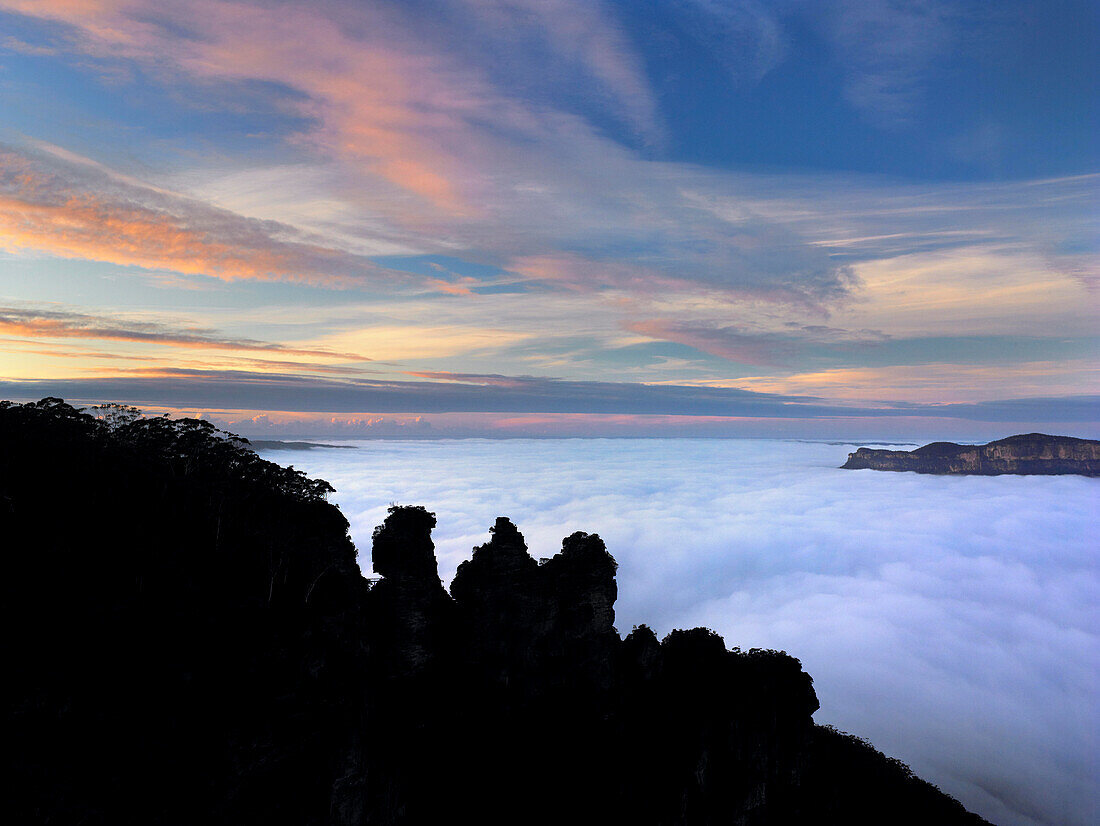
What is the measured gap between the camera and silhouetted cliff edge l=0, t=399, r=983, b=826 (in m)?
30.7

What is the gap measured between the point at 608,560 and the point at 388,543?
2373 cm

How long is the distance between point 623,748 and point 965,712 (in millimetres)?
175828

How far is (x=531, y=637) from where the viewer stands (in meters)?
55.1

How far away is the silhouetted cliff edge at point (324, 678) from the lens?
1208 inches

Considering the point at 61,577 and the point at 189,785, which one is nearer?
the point at 189,785

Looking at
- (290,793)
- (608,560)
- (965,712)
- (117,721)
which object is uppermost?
(608,560)

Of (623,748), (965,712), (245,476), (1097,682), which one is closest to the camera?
(623,748)

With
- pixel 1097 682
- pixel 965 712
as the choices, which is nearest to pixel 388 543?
pixel 965 712

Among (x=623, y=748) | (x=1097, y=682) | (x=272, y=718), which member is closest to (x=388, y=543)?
(x=272, y=718)

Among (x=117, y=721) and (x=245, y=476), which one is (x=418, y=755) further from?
(x=245, y=476)

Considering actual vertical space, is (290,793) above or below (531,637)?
below

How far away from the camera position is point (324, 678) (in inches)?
1559

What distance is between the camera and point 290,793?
35.7 meters

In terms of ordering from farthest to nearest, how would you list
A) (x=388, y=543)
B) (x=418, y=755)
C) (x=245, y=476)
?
(x=245, y=476), (x=388, y=543), (x=418, y=755)
